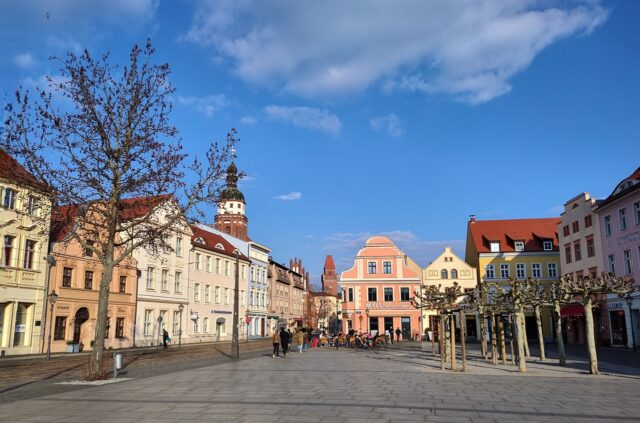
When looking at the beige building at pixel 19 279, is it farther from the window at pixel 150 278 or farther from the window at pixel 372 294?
the window at pixel 372 294

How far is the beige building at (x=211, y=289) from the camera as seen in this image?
55156 mm

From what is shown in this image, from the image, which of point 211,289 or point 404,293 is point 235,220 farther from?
point 404,293

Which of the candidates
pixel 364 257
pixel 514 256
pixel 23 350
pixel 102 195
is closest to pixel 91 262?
pixel 23 350

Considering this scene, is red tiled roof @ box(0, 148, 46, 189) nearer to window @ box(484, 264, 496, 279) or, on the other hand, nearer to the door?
the door

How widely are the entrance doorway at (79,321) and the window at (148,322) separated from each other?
7485mm

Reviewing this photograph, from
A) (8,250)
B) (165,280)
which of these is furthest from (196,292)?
(8,250)

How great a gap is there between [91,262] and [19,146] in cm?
2448

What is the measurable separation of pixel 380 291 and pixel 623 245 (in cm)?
2590

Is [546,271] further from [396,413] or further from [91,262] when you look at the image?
[396,413]

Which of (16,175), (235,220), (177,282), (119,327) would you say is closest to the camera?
(16,175)

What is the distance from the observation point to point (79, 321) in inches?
1540

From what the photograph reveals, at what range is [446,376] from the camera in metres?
18.6

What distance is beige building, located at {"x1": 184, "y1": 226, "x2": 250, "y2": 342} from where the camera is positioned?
55.2 metres

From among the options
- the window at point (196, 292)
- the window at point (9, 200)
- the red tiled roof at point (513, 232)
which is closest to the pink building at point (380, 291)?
the red tiled roof at point (513, 232)
